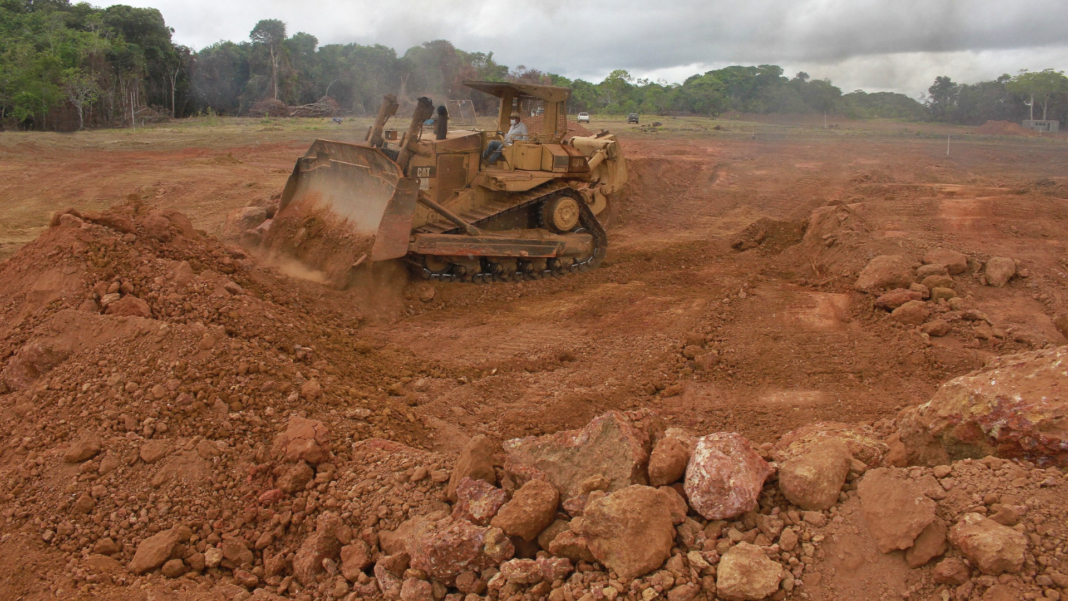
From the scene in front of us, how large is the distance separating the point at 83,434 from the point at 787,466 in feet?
12.9

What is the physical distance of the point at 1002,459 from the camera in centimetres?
318

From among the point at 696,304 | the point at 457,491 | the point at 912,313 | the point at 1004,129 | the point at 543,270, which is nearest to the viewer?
the point at 457,491

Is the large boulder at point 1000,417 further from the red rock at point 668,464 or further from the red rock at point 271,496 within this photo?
the red rock at point 271,496

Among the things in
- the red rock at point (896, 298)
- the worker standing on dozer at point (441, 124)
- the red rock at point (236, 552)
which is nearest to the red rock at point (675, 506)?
the red rock at point (236, 552)

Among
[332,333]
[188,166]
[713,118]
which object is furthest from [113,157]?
[713,118]

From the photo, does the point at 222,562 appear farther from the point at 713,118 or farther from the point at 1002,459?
the point at 713,118

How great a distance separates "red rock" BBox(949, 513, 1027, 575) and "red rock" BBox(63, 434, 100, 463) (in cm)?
433

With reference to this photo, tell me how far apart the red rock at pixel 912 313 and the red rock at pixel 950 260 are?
1.17 metres

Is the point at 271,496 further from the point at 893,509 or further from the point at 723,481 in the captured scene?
the point at 893,509

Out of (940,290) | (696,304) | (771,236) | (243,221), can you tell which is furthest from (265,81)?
(940,290)

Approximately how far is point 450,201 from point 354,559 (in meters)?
6.29

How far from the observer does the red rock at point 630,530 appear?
295cm

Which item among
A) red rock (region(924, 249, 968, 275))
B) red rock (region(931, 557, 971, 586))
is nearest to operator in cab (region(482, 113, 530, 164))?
red rock (region(924, 249, 968, 275))

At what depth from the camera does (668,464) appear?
3363mm
